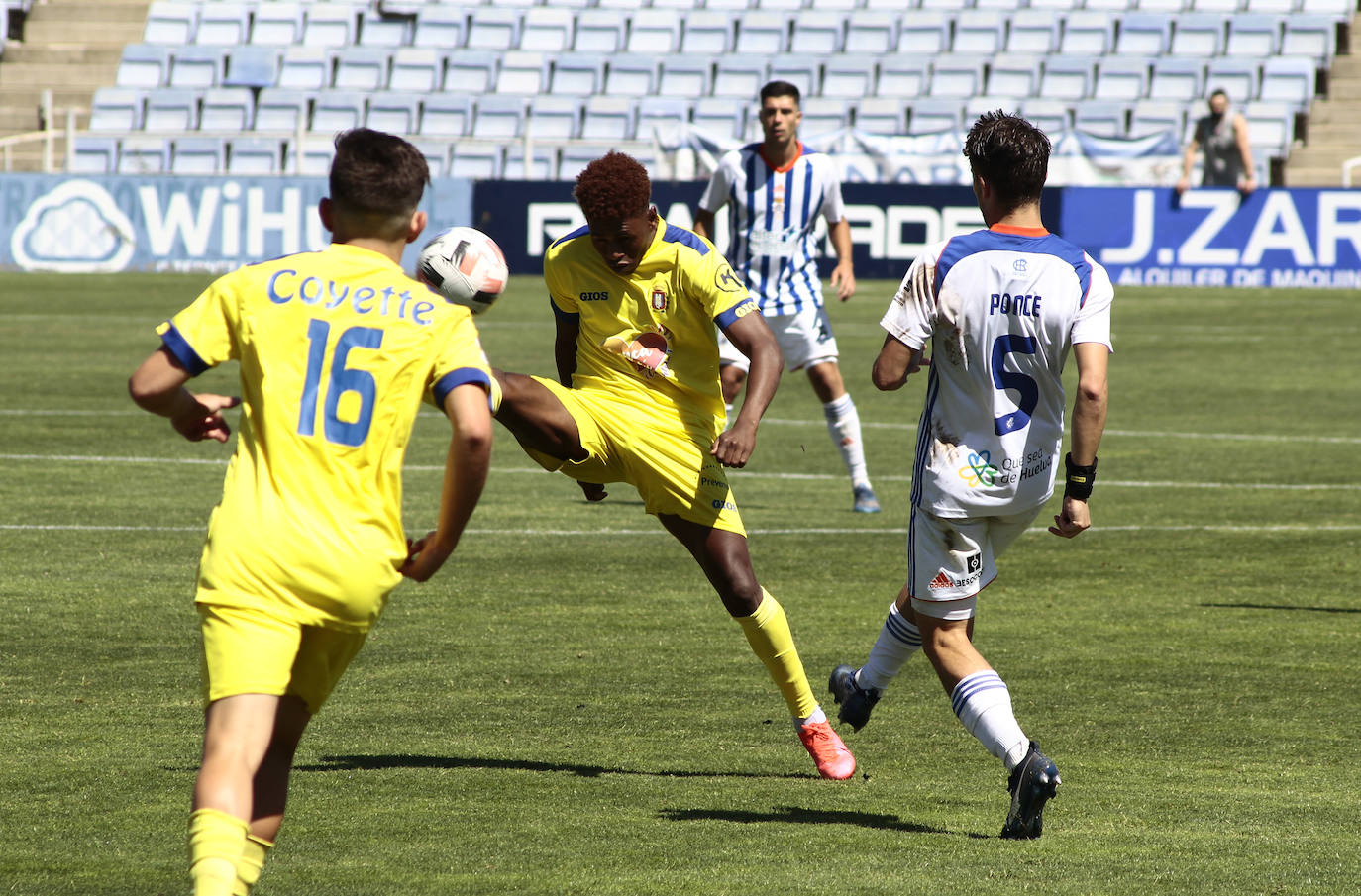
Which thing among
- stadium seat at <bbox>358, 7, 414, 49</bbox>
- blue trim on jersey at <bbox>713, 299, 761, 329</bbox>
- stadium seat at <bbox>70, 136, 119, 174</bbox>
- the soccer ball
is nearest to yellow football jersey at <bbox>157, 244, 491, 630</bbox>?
the soccer ball

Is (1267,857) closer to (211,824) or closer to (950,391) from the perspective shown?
(950,391)

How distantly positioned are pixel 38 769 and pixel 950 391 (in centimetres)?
280

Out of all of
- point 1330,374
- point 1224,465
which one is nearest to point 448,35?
point 1330,374

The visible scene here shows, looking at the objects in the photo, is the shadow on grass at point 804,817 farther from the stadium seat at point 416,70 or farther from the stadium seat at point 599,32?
the stadium seat at point 599,32

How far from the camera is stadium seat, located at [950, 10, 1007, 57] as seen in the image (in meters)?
33.8

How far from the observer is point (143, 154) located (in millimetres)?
31672

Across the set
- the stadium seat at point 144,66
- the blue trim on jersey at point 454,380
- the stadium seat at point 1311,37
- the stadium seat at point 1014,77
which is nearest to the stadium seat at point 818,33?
the stadium seat at point 1014,77

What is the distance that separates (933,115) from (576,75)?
21.5 ft

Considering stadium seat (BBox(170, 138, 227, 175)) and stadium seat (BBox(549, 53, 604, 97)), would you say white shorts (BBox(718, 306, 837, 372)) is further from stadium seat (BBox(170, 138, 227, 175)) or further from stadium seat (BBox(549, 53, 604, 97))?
stadium seat (BBox(549, 53, 604, 97))

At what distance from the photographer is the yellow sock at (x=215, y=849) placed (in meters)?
3.63

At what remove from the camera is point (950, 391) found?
5398 millimetres

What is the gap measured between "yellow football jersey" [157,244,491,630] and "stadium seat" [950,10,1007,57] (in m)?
30.9

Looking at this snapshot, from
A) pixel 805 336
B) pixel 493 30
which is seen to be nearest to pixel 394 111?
pixel 493 30

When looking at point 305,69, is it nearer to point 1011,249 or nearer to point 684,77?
point 684,77
